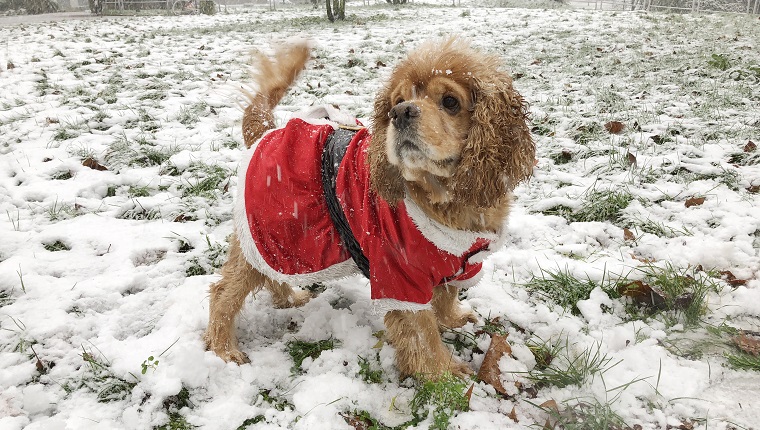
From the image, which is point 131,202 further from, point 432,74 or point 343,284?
point 432,74

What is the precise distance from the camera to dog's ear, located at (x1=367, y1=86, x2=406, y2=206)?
192 cm

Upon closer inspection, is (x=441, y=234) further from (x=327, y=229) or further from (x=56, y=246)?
(x=56, y=246)

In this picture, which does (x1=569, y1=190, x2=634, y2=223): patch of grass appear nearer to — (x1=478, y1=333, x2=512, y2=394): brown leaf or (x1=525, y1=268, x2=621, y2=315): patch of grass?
(x1=525, y1=268, x2=621, y2=315): patch of grass

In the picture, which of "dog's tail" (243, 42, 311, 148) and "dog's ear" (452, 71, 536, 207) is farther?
"dog's tail" (243, 42, 311, 148)

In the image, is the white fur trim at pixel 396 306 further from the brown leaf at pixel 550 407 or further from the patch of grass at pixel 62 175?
the patch of grass at pixel 62 175

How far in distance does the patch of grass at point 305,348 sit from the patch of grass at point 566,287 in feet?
3.87

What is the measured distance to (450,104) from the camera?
1.92 meters

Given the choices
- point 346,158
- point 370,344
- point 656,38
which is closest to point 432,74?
point 346,158

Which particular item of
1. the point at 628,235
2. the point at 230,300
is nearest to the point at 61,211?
the point at 230,300

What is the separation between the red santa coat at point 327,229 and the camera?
6.46ft

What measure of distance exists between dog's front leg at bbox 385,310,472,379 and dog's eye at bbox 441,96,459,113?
0.92 meters

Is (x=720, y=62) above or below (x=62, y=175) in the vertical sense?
above

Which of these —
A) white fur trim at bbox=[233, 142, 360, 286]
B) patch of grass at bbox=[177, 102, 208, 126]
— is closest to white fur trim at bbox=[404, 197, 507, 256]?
white fur trim at bbox=[233, 142, 360, 286]

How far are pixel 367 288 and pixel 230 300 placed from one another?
0.84 metres
